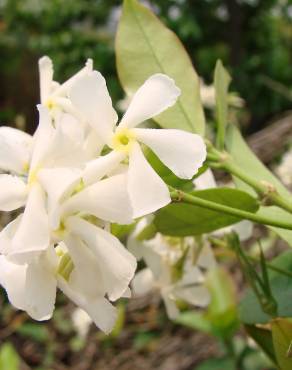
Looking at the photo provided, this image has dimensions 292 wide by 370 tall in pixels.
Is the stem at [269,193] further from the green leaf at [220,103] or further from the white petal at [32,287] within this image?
the white petal at [32,287]

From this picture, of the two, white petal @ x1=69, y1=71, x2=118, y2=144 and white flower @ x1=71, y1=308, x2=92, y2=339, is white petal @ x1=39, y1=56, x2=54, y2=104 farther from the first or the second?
white flower @ x1=71, y1=308, x2=92, y2=339

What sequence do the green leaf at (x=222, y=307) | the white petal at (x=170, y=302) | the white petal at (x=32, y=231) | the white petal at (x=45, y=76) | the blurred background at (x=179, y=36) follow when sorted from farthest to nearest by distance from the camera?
the blurred background at (x=179, y=36) → the green leaf at (x=222, y=307) → the white petal at (x=170, y=302) → the white petal at (x=45, y=76) → the white petal at (x=32, y=231)

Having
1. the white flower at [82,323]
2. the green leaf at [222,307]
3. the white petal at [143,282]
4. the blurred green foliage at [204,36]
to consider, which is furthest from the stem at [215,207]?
the blurred green foliage at [204,36]

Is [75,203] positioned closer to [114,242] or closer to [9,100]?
[114,242]

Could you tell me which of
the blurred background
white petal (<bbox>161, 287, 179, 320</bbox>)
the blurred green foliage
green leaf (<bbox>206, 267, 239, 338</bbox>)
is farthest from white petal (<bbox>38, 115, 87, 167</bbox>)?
the blurred green foliage

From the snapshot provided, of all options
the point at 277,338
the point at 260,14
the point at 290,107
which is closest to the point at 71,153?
the point at 277,338
